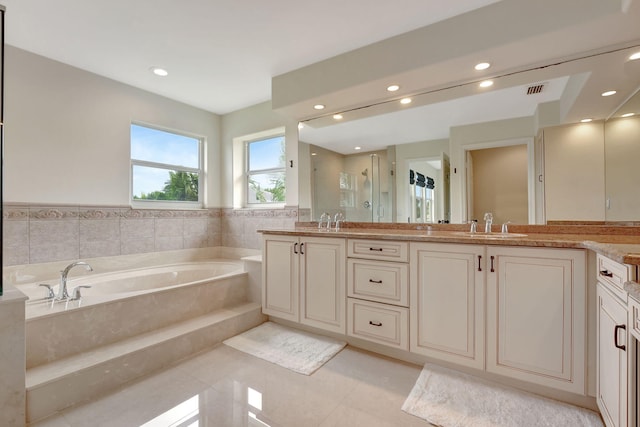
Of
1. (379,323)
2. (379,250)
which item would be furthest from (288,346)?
(379,250)

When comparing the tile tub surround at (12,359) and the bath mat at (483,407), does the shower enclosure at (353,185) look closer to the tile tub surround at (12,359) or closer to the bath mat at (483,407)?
the bath mat at (483,407)

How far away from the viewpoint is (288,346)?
229cm

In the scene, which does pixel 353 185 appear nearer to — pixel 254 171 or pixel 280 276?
pixel 280 276

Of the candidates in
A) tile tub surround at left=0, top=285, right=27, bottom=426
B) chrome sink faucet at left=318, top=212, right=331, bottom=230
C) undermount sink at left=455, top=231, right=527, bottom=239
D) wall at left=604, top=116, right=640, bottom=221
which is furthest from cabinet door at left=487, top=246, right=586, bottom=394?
tile tub surround at left=0, top=285, right=27, bottom=426

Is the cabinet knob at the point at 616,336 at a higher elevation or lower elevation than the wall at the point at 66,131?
lower

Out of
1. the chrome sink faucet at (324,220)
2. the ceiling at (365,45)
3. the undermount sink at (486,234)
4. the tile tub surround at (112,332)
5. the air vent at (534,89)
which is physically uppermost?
the ceiling at (365,45)

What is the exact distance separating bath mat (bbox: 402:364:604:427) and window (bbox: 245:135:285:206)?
102 inches

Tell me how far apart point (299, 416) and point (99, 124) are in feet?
10.5

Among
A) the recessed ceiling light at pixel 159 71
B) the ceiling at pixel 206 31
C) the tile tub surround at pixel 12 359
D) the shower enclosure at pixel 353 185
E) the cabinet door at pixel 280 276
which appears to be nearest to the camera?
the tile tub surround at pixel 12 359

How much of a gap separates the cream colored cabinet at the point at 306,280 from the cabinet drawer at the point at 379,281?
0.09 metres

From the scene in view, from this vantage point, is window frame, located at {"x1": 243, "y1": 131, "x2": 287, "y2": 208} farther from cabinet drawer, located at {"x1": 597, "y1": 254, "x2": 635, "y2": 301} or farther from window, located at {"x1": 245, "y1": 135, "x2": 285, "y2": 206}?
cabinet drawer, located at {"x1": 597, "y1": 254, "x2": 635, "y2": 301}

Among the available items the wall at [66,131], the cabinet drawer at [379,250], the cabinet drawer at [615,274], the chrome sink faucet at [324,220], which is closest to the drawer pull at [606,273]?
the cabinet drawer at [615,274]

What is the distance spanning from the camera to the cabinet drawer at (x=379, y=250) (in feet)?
6.50

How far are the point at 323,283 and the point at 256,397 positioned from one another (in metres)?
0.94
